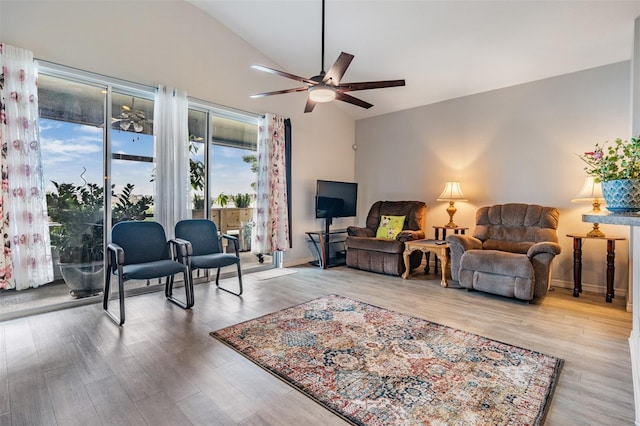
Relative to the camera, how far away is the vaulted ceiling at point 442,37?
310 cm

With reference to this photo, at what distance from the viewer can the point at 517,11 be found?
3.08 metres

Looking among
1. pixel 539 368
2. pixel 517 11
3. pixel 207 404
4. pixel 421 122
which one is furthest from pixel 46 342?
pixel 421 122

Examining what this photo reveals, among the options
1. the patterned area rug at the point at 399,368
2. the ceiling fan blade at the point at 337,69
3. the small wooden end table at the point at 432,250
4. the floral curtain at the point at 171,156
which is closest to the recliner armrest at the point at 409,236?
the small wooden end table at the point at 432,250

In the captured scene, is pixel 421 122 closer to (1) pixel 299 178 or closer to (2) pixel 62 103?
(1) pixel 299 178

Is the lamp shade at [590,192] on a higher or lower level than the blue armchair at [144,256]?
higher

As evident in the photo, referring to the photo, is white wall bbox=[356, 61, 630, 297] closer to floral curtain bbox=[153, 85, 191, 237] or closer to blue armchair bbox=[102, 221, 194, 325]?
floral curtain bbox=[153, 85, 191, 237]

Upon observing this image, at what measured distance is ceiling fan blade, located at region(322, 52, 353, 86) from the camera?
2498mm

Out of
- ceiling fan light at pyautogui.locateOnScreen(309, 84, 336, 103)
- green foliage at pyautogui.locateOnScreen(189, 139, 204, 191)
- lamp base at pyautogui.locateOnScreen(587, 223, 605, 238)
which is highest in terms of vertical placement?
ceiling fan light at pyautogui.locateOnScreen(309, 84, 336, 103)

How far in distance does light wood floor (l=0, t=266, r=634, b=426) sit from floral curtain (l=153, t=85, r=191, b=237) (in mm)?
1018

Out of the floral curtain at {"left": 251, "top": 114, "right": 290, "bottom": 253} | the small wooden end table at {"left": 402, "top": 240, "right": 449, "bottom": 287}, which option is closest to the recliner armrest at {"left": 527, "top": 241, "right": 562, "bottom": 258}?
the small wooden end table at {"left": 402, "top": 240, "right": 449, "bottom": 287}

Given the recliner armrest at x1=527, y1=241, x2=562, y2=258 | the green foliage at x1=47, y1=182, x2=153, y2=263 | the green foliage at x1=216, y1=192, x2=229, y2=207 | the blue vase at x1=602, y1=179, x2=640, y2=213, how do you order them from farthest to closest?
the green foliage at x1=216, y1=192, x2=229, y2=207
the recliner armrest at x1=527, y1=241, x2=562, y2=258
the green foliage at x1=47, y1=182, x2=153, y2=263
the blue vase at x1=602, y1=179, x2=640, y2=213

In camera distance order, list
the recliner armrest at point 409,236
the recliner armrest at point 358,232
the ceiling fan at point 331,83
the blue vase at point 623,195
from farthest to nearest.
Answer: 1. the recliner armrest at point 358,232
2. the recliner armrest at point 409,236
3. the ceiling fan at point 331,83
4. the blue vase at point 623,195

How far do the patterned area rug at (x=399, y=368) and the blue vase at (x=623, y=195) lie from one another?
1112mm

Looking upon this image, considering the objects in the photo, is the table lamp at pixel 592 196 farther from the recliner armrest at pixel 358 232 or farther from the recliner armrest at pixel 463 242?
the recliner armrest at pixel 358 232
